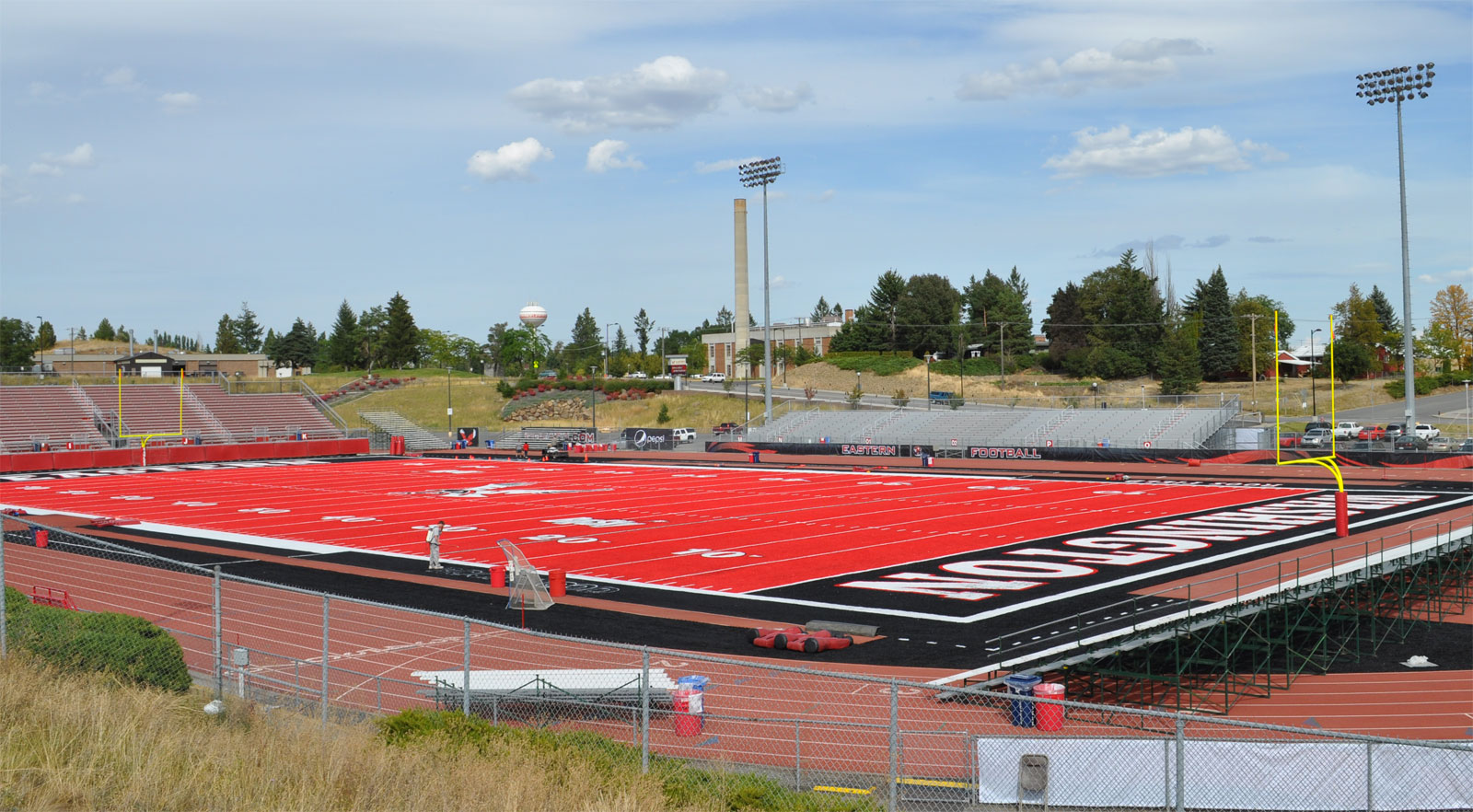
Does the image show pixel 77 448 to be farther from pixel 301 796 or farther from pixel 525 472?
pixel 301 796

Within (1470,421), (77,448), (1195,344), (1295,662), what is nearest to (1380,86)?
(1470,421)

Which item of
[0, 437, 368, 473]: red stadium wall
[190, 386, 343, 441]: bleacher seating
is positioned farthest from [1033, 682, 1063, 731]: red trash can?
[190, 386, 343, 441]: bleacher seating

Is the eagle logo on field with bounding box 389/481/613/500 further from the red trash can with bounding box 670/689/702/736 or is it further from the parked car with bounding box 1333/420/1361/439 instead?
the parked car with bounding box 1333/420/1361/439

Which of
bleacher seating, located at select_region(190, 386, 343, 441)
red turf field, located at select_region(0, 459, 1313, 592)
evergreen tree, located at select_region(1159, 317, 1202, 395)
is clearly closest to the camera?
red turf field, located at select_region(0, 459, 1313, 592)

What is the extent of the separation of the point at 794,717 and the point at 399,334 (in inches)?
4959

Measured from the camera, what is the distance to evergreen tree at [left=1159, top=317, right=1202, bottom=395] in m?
91.4

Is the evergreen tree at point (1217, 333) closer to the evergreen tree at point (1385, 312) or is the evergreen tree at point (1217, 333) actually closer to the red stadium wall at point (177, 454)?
the evergreen tree at point (1385, 312)

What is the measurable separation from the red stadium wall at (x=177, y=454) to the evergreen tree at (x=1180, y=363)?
2436 inches

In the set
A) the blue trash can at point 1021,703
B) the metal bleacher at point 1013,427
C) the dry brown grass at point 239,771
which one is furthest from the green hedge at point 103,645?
the metal bleacher at point 1013,427

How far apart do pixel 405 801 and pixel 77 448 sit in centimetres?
6365

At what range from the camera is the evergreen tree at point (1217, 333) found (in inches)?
3871

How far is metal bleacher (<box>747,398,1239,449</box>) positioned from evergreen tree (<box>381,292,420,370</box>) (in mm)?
71062

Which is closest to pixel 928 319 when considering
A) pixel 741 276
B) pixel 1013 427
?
pixel 741 276

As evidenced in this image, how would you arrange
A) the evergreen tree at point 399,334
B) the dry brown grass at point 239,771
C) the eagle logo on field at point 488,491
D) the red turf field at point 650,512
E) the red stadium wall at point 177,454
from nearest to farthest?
the dry brown grass at point 239,771 < the red turf field at point 650,512 < the eagle logo on field at point 488,491 < the red stadium wall at point 177,454 < the evergreen tree at point 399,334
